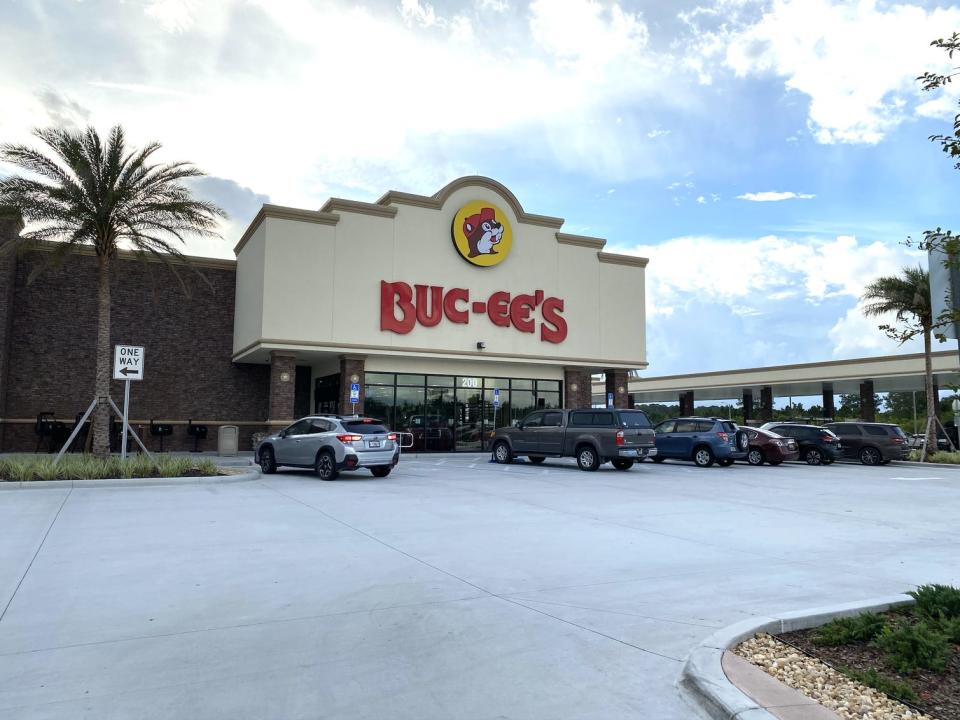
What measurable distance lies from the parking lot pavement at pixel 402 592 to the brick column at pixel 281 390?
11.7 meters

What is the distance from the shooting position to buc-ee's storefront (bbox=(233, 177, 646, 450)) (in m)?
26.4

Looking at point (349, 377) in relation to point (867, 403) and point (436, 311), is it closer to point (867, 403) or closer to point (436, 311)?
point (436, 311)

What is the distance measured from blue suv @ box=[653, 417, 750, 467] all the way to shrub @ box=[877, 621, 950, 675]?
21001 mm

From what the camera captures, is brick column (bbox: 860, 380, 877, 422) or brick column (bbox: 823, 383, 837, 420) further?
brick column (bbox: 823, 383, 837, 420)

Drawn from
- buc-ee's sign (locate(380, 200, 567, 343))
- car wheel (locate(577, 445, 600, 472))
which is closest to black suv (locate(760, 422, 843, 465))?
buc-ee's sign (locate(380, 200, 567, 343))

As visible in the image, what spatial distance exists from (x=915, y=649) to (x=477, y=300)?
25.7 metres

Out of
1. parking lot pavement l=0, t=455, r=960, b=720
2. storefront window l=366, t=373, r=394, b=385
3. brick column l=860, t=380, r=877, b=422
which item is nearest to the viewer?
parking lot pavement l=0, t=455, r=960, b=720

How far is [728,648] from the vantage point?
16.9 feet

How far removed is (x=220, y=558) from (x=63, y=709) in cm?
417

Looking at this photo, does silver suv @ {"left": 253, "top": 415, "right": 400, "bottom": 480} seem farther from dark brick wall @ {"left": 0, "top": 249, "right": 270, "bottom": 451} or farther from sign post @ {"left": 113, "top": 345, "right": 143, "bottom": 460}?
dark brick wall @ {"left": 0, "top": 249, "right": 270, "bottom": 451}

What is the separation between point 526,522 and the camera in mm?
11359

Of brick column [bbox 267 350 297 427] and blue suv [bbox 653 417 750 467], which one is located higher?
brick column [bbox 267 350 297 427]

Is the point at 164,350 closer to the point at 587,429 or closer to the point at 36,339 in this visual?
the point at 36,339

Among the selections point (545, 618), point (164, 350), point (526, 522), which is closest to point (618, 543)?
point (526, 522)
